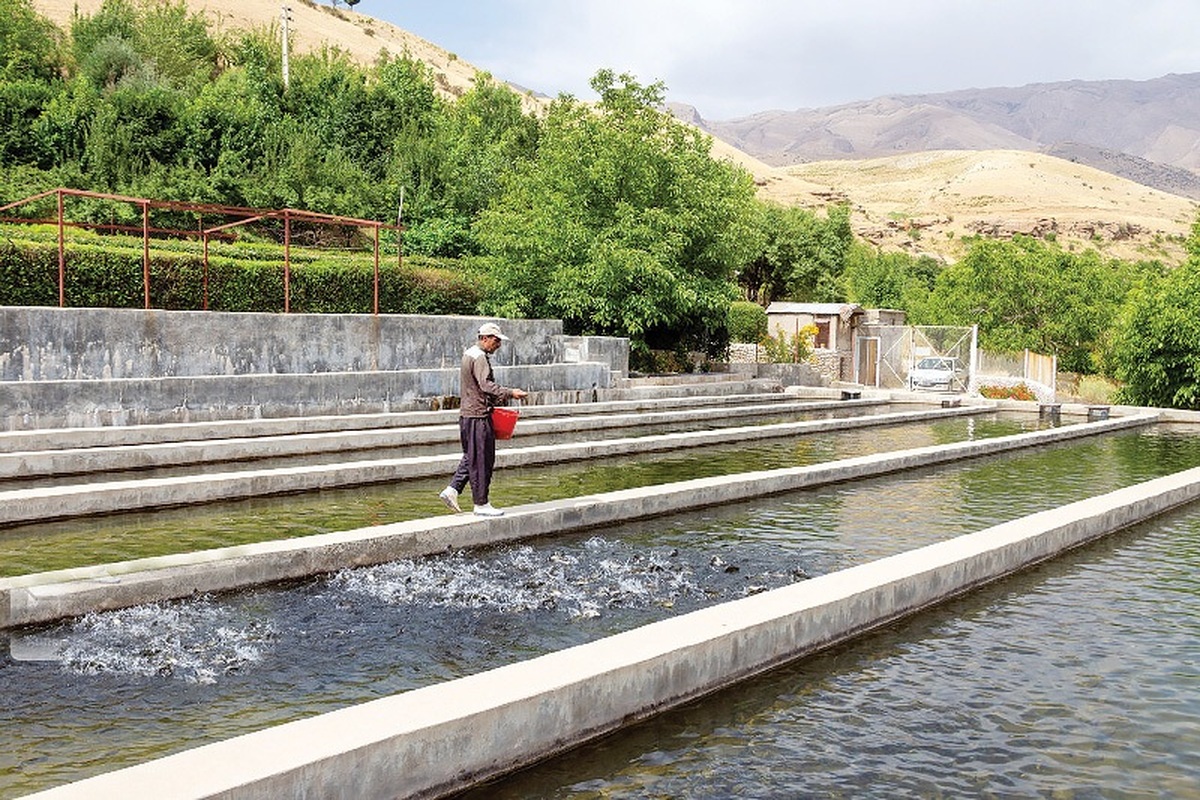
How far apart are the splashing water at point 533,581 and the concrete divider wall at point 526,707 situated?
165cm

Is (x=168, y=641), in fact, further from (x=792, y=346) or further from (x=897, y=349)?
(x=897, y=349)

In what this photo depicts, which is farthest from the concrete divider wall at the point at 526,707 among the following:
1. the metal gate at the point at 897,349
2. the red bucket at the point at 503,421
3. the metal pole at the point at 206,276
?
the metal gate at the point at 897,349

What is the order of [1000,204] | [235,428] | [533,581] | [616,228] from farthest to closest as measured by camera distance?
[1000,204], [616,228], [235,428], [533,581]

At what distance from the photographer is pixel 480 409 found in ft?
37.1

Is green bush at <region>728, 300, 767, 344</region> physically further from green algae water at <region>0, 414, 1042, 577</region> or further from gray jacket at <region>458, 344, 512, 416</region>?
gray jacket at <region>458, 344, 512, 416</region>

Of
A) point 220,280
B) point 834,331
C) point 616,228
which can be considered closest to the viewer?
point 220,280

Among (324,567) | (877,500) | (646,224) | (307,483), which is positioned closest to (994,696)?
(324,567)

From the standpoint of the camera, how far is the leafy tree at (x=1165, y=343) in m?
32.9

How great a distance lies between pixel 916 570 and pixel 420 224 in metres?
36.4

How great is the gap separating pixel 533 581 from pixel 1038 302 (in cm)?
4152

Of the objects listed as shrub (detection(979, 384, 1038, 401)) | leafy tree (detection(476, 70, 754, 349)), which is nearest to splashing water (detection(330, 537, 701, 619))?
leafy tree (detection(476, 70, 754, 349))

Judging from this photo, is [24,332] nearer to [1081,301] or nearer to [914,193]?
[1081,301]

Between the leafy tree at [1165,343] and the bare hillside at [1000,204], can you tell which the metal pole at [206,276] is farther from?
the bare hillside at [1000,204]

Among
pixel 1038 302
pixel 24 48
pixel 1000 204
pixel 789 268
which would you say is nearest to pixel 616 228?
pixel 1038 302
